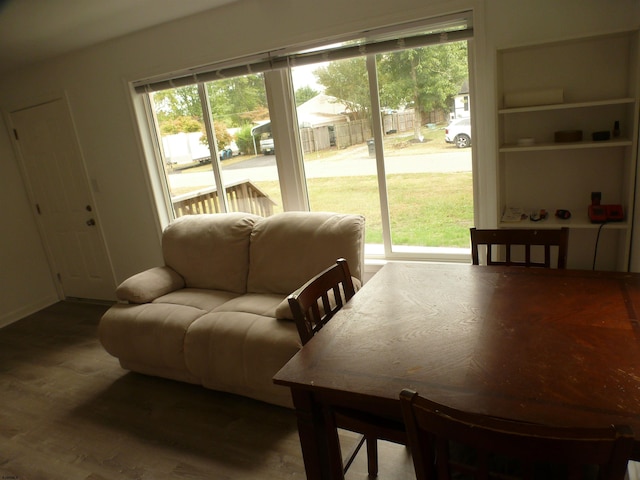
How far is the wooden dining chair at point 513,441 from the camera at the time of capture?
0.73 meters

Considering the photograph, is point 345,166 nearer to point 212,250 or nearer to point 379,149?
point 379,149

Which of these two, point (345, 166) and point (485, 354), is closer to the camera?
point (485, 354)

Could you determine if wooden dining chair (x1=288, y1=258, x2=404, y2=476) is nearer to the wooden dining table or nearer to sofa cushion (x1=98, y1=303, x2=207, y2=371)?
the wooden dining table

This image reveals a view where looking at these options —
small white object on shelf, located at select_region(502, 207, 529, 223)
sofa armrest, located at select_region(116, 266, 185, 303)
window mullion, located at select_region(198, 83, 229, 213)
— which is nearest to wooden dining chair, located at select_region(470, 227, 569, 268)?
small white object on shelf, located at select_region(502, 207, 529, 223)

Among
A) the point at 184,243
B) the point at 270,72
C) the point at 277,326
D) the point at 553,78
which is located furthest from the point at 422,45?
the point at 184,243

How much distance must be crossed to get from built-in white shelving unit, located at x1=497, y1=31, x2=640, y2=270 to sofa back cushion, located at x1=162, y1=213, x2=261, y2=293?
1.72m

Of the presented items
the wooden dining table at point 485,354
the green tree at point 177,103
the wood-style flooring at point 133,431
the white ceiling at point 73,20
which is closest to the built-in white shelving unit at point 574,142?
the wooden dining table at point 485,354

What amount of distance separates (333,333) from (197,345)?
4.06 ft

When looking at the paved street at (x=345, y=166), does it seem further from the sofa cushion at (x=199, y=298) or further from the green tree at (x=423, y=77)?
the sofa cushion at (x=199, y=298)

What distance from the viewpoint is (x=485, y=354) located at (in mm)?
1230

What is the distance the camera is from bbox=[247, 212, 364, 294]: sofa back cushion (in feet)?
8.34

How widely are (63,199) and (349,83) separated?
3.12 metres

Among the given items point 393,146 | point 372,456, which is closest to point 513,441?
point 372,456

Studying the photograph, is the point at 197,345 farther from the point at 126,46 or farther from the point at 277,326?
the point at 126,46
